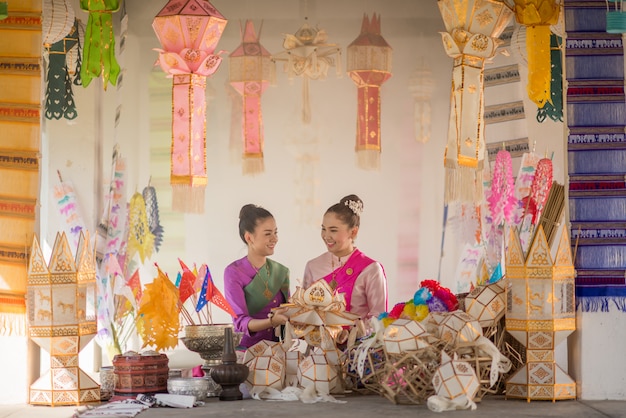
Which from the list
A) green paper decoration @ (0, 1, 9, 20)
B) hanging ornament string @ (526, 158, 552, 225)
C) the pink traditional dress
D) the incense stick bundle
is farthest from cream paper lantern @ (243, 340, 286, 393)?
hanging ornament string @ (526, 158, 552, 225)

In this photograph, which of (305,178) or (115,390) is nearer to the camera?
(115,390)

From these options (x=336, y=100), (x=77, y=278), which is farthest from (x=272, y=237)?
(x=336, y=100)

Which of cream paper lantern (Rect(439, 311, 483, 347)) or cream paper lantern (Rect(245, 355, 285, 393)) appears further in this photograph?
cream paper lantern (Rect(245, 355, 285, 393))

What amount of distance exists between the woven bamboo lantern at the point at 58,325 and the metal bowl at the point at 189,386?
1.49 ft

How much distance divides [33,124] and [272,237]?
64.9 inches

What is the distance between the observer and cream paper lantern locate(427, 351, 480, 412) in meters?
5.77

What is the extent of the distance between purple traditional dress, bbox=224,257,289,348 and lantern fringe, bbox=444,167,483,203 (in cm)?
121

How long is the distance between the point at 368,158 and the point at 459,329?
2999mm

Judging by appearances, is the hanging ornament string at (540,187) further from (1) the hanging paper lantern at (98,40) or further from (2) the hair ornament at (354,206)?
(1) the hanging paper lantern at (98,40)

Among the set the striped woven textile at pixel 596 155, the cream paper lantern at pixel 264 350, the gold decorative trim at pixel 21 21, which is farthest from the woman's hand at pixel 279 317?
the gold decorative trim at pixel 21 21

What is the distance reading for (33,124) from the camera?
640cm

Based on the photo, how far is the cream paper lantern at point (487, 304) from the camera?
247 inches

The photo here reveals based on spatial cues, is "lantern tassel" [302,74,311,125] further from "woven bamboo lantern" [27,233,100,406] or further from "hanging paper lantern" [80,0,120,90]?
"woven bamboo lantern" [27,233,100,406]

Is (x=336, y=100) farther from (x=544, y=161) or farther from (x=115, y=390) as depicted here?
(x=115, y=390)
